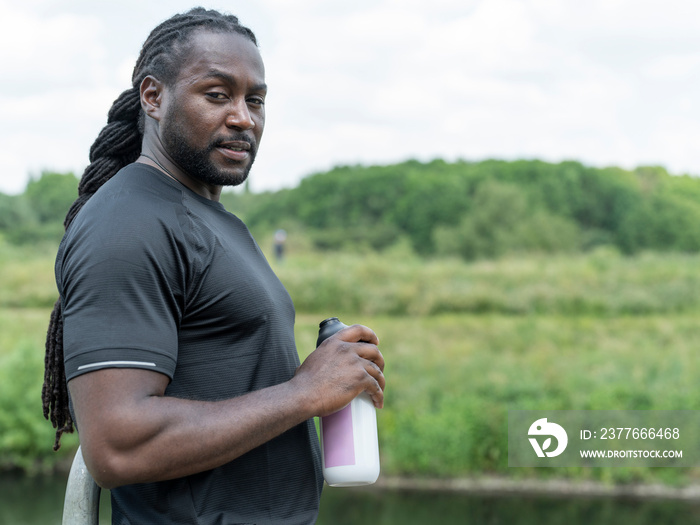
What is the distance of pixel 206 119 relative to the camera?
4.93 ft

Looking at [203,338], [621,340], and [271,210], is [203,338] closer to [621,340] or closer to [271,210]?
[621,340]

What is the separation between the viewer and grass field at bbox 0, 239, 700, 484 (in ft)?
36.0

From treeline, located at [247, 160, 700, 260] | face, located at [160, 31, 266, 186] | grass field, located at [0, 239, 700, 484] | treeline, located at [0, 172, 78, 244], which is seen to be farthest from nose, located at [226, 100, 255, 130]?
treeline, located at [247, 160, 700, 260]

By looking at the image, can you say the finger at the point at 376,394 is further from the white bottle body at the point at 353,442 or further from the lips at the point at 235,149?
the lips at the point at 235,149

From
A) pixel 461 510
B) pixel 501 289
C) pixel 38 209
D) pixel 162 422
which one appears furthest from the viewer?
pixel 38 209

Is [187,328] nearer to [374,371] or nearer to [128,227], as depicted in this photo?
[128,227]

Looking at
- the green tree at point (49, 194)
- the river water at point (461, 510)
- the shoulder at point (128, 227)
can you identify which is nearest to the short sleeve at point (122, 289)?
the shoulder at point (128, 227)

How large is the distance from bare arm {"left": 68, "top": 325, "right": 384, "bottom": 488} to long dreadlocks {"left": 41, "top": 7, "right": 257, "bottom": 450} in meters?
0.47

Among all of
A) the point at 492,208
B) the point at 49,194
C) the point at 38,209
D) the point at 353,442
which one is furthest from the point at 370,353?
the point at 492,208

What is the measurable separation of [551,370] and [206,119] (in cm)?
1234

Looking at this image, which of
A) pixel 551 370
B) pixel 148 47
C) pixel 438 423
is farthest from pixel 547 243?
pixel 148 47

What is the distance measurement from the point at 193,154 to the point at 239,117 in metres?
0.12

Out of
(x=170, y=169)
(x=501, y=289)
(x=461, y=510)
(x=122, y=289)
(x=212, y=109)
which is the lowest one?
(x=461, y=510)

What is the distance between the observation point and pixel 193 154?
4.98ft
